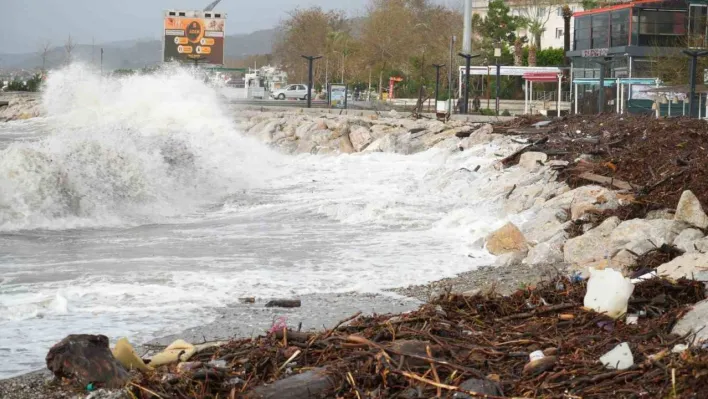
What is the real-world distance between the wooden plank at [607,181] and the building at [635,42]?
22.9m

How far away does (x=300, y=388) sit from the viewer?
207 inches

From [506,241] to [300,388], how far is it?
7.94 m

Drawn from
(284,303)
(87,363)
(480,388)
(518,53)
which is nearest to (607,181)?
(284,303)

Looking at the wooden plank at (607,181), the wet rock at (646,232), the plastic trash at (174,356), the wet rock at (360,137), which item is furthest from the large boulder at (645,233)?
the wet rock at (360,137)

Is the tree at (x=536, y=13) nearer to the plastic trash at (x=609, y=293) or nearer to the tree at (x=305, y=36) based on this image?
the tree at (x=305, y=36)

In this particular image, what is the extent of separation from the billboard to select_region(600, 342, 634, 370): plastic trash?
2687 inches

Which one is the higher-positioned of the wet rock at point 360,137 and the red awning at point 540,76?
the red awning at point 540,76

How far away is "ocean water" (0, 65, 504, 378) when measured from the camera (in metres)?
9.59

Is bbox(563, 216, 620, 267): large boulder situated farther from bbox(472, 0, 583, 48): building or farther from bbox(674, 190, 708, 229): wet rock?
bbox(472, 0, 583, 48): building

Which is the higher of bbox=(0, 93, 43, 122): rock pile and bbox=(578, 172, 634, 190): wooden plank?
bbox=(0, 93, 43, 122): rock pile

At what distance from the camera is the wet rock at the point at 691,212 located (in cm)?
1091

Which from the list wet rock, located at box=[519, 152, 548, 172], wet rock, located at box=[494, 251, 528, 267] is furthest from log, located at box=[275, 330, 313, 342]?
wet rock, located at box=[519, 152, 548, 172]

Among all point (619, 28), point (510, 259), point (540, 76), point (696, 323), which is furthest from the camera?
point (619, 28)

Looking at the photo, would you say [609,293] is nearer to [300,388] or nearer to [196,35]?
[300,388]
